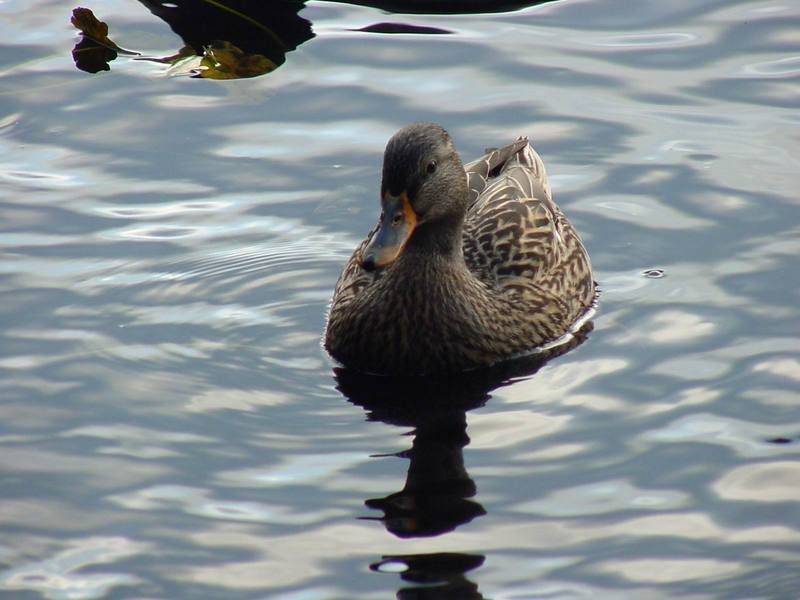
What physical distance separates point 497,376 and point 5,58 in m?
6.12

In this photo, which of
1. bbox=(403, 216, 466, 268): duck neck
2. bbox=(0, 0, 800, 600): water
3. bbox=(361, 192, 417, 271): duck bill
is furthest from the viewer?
bbox=(403, 216, 466, 268): duck neck

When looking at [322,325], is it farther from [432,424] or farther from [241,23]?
[241,23]

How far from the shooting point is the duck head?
8281mm

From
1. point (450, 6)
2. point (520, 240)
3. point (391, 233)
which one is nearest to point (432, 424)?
point (391, 233)

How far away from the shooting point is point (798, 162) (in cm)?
1101

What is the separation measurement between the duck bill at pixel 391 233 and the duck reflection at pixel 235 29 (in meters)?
4.46

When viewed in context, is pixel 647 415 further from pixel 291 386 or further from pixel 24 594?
pixel 24 594

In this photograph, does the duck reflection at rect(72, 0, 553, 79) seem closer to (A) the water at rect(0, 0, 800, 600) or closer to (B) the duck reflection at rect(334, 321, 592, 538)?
(A) the water at rect(0, 0, 800, 600)

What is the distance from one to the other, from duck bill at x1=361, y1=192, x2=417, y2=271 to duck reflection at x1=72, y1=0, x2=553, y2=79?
4.46m

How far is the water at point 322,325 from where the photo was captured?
691 cm

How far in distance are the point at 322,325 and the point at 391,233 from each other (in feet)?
4.26

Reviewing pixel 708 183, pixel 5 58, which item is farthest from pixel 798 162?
pixel 5 58

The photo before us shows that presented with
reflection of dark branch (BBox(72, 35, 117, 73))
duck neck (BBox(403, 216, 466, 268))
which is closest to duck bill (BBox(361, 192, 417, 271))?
duck neck (BBox(403, 216, 466, 268))

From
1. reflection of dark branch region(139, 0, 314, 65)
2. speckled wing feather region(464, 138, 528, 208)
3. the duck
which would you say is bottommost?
the duck
